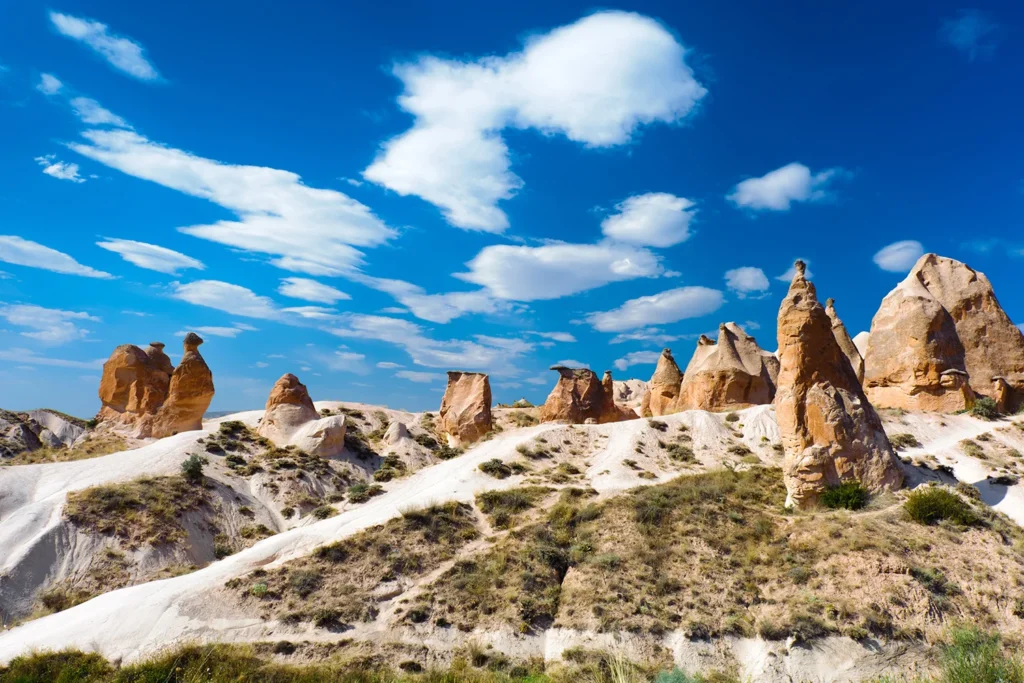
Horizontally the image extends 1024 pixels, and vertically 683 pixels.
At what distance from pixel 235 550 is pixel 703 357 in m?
34.1

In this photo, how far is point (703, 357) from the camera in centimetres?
4488

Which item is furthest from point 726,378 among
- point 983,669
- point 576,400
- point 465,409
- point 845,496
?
point 983,669

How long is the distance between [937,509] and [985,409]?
17.0 meters

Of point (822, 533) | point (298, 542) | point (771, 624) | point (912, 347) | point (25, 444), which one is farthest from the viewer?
point (25, 444)

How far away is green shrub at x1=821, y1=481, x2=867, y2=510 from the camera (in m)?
20.0

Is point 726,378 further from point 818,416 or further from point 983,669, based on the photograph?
point 983,669

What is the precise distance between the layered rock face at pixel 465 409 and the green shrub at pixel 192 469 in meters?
14.5

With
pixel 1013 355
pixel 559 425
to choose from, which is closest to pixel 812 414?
pixel 559 425

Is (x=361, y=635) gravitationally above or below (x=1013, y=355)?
below

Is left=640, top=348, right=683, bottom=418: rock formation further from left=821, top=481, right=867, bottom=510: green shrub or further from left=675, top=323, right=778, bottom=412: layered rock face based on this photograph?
left=821, top=481, right=867, bottom=510: green shrub

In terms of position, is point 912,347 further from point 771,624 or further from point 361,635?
point 361,635

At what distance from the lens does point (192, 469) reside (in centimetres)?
2719

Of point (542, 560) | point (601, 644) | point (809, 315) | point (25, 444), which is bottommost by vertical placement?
point (601, 644)

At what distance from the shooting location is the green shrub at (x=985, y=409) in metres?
31.3
